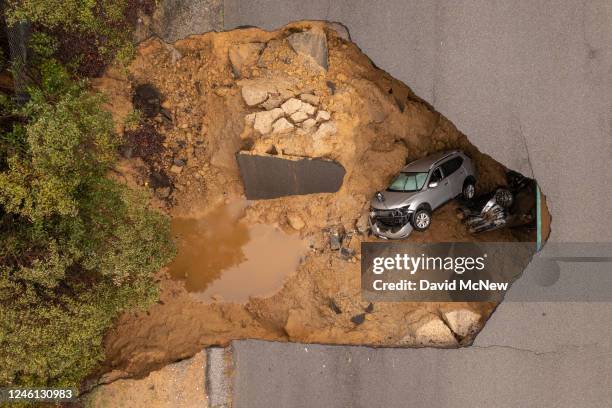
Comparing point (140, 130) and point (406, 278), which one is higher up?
point (140, 130)

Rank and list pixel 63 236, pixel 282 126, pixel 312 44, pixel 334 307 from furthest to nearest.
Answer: pixel 334 307 → pixel 282 126 → pixel 312 44 → pixel 63 236

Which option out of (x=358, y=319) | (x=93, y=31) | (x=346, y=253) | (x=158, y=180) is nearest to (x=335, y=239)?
(x=346, y=253)

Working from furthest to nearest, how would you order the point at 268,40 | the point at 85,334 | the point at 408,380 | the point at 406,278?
the point at 406,278 → the point at 268,40 → the point at 408,380 → the point at 85,334

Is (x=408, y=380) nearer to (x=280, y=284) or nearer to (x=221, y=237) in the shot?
(x=280, y=284)

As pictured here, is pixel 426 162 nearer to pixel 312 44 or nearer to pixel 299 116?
pixel 299 116

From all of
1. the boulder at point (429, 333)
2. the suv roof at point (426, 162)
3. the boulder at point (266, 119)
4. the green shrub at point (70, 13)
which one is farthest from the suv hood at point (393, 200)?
the green shrub at point (70, 13)

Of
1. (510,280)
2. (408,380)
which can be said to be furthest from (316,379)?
(510,280)

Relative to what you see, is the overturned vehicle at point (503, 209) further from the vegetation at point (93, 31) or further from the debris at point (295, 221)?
the vegetation at point (93, 31)
